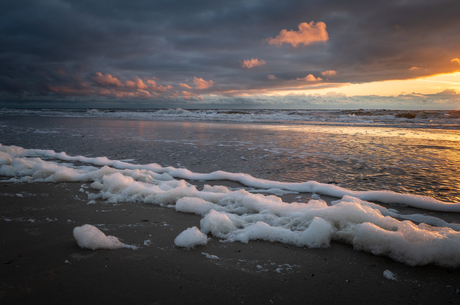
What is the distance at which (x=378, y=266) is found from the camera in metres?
1.98

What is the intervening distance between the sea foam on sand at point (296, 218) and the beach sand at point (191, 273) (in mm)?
108

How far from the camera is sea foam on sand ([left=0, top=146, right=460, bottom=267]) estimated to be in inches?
82.6

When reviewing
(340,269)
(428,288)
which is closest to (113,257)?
(340,269)

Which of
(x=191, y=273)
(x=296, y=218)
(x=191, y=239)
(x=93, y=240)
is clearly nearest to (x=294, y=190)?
(x=296, y=218)

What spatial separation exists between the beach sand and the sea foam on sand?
11cm

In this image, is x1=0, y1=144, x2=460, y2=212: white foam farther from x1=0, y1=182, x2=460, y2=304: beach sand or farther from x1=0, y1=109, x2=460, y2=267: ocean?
x1=0, y1=182, x2=460, y2=304: beach sand

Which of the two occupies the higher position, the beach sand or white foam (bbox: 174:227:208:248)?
white foam (bbox: 174:227:208:248)

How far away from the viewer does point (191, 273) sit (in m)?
1.84

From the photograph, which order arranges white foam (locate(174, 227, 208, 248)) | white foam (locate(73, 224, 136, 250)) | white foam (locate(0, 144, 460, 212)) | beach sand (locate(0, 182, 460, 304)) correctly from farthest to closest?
white foam (locate(0, 144, 460, 212)) < white foam (locate(174, 227, 208, 248)) < white foam (locate(73, 224, 136, 250)) < beach sand (locate(0, 182, 460, 304))

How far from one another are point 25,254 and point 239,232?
1897 mm

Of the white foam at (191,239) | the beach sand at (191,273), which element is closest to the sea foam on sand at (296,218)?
the white foam at (191,239)

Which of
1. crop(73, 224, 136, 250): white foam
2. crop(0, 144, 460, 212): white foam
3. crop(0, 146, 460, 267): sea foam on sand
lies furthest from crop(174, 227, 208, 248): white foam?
crop(0, 144, 460, 212): white foam

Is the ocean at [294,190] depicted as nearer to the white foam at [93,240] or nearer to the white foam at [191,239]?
the white foam at [191,239]

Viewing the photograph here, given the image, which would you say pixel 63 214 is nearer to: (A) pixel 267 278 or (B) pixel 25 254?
(B) pixel 25 254
